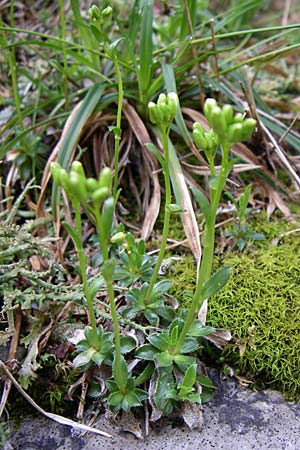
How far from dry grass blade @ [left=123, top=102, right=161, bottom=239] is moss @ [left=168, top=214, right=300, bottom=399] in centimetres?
21

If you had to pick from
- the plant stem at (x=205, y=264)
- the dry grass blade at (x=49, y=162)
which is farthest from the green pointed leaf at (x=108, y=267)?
the dry grass blade at (x=49, y=162)

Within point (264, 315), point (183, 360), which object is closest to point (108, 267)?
point (183, 360)

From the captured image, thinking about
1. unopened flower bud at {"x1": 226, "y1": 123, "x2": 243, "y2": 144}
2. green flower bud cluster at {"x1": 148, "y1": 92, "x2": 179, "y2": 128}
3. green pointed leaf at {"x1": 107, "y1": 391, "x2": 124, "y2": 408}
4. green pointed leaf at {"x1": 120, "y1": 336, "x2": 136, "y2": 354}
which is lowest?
green pointed leaf at {"x1": 107, "y1": 391, "x2": 124, "y2": 408}

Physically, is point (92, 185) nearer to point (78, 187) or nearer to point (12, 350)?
point (78, 187)

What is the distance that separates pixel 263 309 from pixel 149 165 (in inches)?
27.9

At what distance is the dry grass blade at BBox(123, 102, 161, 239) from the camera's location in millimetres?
1806

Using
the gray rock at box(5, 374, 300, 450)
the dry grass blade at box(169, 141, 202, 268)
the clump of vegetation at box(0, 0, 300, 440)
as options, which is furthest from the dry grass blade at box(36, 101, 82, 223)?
the gray rock at box(5, 374, 300, 450)

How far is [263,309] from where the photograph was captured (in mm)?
1524

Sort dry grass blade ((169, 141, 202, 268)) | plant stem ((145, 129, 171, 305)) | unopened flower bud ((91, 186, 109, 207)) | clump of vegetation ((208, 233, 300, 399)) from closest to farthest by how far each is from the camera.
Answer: unopened flower bud ((91, 186, 109, 207)), plant stem ((145, 129, 171, 305)), clump of vegetation ((208, 233, 300, 399)), dry grass blade ((169, 141, 202, 268))

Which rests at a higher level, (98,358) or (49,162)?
(49,162)

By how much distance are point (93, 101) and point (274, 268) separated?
88cm

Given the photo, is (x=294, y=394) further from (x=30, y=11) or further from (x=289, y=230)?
(x=30, y=11)

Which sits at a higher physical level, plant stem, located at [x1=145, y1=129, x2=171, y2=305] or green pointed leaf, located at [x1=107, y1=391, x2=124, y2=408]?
plant stem, located at [x1=145, y1=129, x2=171, y2=305]

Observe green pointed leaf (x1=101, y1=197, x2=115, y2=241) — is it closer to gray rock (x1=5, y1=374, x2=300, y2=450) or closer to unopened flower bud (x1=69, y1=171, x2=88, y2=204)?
unopened flower bud (x1=69, y1=171, x2=88, y2=204)
